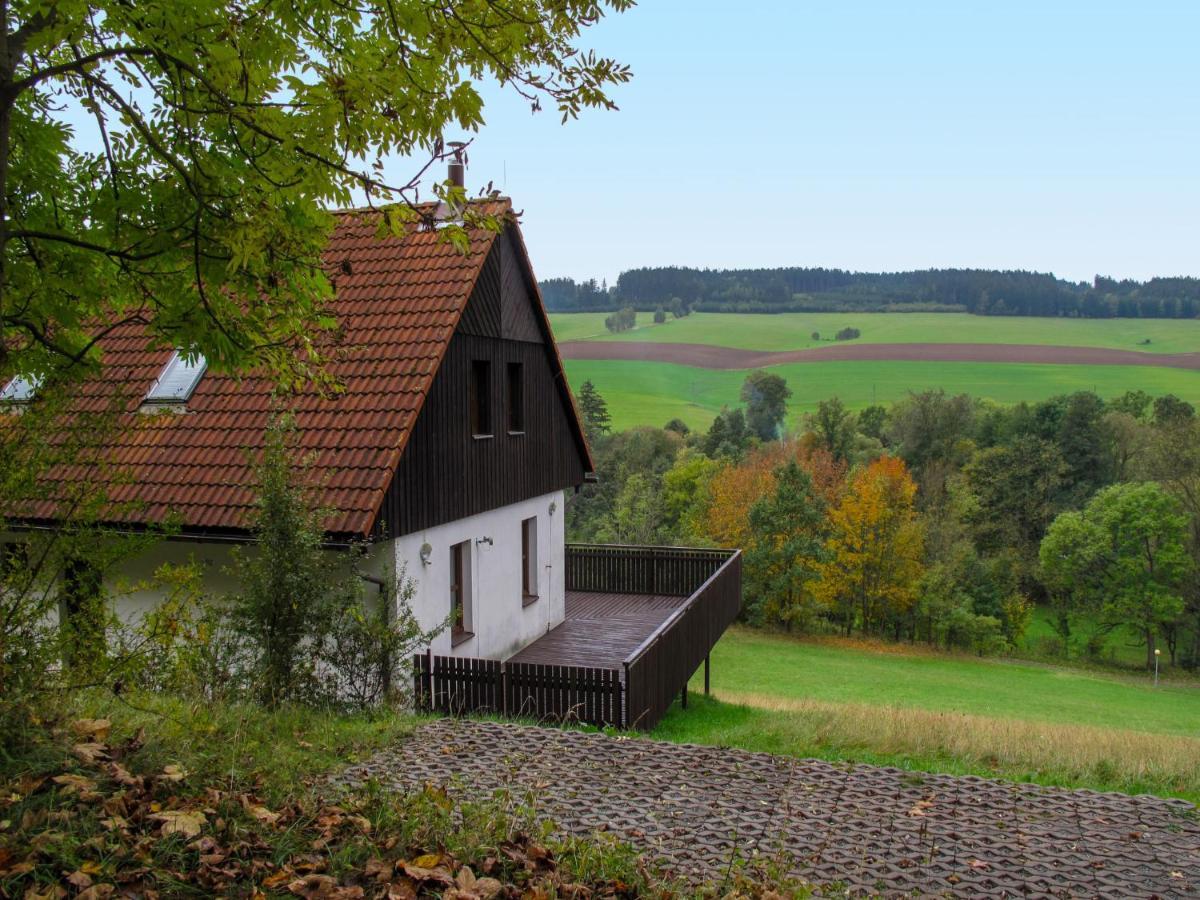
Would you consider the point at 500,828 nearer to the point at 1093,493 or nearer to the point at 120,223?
the point at 120,223

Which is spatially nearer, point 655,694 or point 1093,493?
point 655,694

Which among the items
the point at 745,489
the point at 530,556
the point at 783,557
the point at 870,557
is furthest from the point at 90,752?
the point at 745,489

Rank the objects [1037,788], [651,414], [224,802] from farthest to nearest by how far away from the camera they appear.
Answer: [651,414] < [1037,788] < [224,802]

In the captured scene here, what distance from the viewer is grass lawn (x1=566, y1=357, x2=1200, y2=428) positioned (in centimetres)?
8225

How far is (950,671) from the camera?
3422 centimetres

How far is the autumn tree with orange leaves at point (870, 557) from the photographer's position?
141 ft

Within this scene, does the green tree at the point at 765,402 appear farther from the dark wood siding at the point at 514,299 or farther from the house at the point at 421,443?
the house at the point at 421,443

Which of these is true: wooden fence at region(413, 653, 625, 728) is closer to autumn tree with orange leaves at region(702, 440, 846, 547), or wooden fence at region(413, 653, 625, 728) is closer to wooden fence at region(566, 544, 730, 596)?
wooden fence at region(566, 544, 730, 596)

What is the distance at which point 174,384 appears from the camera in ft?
43.4

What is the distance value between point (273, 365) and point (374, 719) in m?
3.98

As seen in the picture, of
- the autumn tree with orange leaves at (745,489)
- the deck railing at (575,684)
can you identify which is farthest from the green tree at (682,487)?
the deck railing at (575,684)

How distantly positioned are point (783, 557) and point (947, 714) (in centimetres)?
2389

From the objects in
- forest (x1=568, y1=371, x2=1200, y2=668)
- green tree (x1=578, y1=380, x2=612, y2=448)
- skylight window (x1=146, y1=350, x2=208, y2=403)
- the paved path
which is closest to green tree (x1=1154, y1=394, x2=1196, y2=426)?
forest (x1=568, y1=371, x2=1200, y2=668)

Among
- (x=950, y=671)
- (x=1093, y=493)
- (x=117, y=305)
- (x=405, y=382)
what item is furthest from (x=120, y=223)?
(x=1093, y=493)
